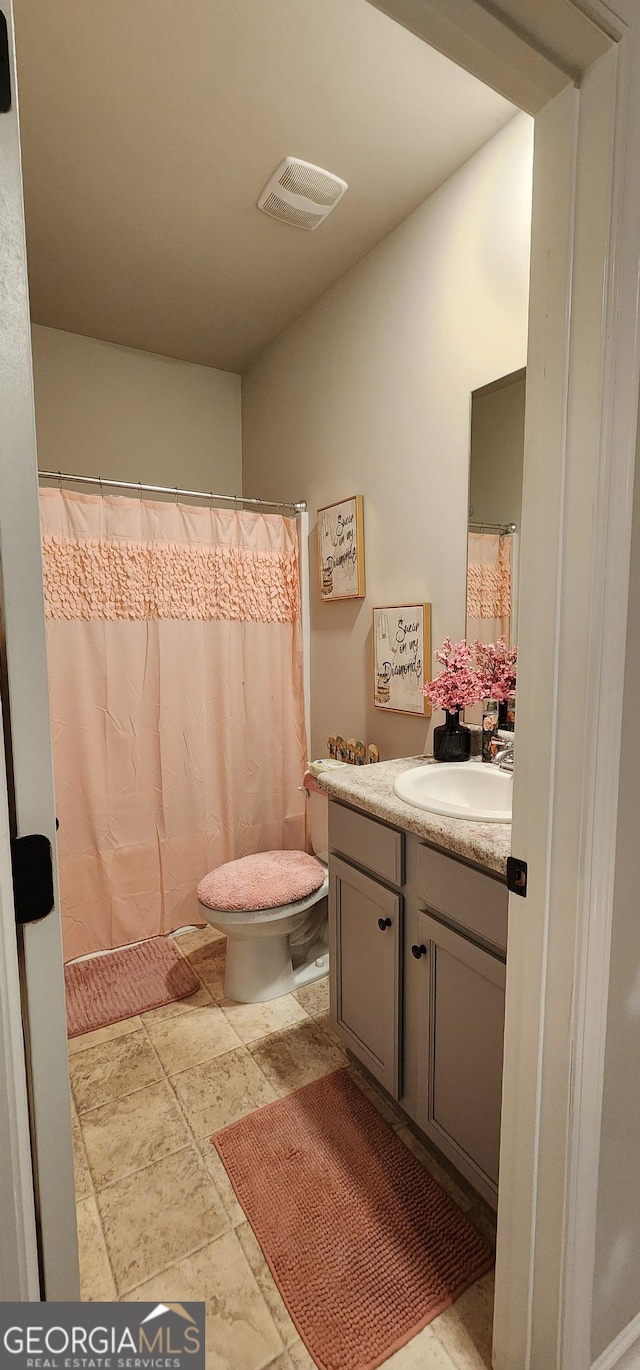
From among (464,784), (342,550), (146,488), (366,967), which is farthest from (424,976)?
(146,488)

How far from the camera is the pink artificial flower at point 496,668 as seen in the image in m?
1.59

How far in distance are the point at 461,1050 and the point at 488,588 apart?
1.17 metres

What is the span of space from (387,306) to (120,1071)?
8.38 ft

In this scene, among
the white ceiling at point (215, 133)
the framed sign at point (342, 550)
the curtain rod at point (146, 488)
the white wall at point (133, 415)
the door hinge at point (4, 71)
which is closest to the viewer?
the door hinge at point (4, 71)

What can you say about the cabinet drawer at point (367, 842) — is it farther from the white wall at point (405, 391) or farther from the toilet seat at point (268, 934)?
the white wall at point (405, 391)

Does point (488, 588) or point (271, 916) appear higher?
Answer: point (488, 588)

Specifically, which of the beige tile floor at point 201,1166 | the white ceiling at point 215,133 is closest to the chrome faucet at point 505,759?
the beige tile floor at point 201,1166

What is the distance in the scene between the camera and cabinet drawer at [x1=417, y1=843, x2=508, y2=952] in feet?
3.48

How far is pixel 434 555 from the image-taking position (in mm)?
1845

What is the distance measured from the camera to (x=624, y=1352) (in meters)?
0.96

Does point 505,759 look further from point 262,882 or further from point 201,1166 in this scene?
point 201,1166

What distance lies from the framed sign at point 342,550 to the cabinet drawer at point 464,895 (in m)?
1.20

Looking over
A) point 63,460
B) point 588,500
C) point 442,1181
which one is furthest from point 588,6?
point 63,460

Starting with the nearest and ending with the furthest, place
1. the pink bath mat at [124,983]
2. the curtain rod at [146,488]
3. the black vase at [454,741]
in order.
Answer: the black vase at [454,741] < the pink bath mat at [124,983] < the curtain rod at [146,488]
